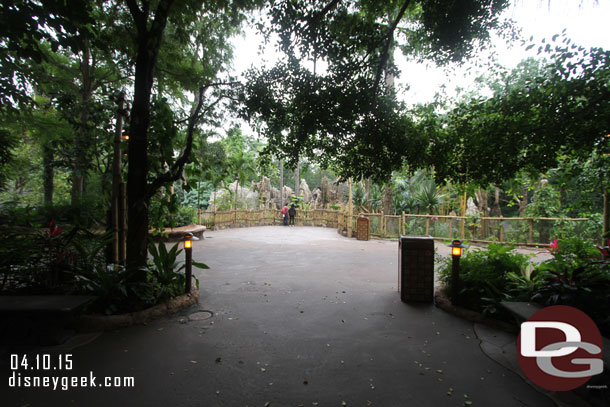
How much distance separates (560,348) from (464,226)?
11200mm

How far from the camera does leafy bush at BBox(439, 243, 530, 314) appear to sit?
416 cm

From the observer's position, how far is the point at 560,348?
2625 mm

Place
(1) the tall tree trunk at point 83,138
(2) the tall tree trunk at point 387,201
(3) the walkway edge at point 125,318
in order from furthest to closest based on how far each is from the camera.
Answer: (2) the tall tree trunk at point 387,201 → (1) the tall tree trunk at point 83,138 → (3) the walkway edge at point 125,318

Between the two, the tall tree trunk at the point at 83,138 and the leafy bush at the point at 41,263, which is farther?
the tall tree trunk at the point at 83,138

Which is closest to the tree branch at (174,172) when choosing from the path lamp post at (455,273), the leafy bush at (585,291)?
the path lamp post at (455,273)

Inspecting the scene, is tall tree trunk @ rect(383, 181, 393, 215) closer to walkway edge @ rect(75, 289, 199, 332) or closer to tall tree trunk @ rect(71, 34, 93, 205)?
tall tree trunk @ rect(71, 34, 93, 205)

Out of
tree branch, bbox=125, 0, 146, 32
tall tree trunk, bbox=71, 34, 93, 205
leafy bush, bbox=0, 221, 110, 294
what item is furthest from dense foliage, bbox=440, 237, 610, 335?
tall tree trunk, bbox=71, 34, 93, 205

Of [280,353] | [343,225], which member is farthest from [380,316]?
[343,225]

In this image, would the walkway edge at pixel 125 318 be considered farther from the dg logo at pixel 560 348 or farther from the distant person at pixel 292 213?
the distant person at pixel 292 213

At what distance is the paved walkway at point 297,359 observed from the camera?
2398 millimetres

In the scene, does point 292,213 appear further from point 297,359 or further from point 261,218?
point 297,359

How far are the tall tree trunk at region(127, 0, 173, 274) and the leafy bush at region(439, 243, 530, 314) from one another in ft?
15.9

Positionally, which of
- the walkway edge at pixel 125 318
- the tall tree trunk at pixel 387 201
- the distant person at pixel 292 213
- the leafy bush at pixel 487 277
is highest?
the tall tree trunk at pixel 387 201

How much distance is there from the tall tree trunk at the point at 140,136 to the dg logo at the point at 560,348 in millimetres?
4824
